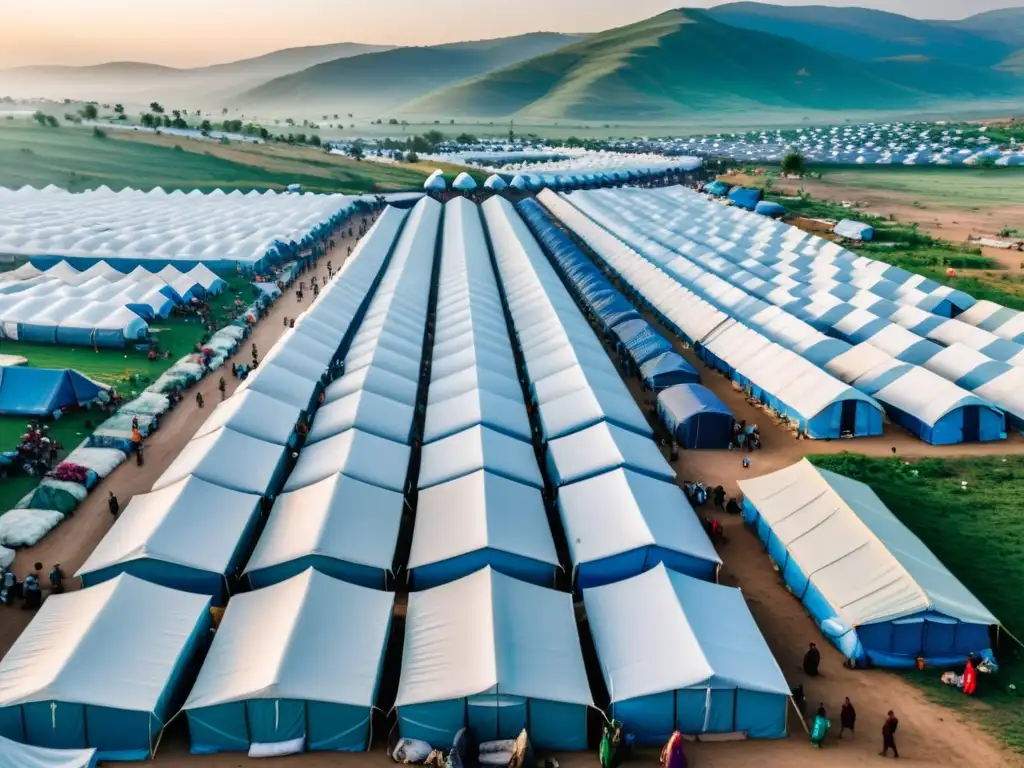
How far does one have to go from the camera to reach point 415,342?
1238 inches

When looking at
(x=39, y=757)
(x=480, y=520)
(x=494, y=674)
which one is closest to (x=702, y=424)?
(x=480, y=520)

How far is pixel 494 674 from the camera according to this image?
514 inches

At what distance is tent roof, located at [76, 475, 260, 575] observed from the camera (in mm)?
16672

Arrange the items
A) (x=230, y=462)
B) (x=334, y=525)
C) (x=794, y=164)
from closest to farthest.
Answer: (x=334, y=525) → (x=230, y=462) → (x=794, y=164)

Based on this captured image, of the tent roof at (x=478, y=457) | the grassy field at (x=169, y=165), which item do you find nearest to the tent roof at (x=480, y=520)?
the tent roof at (x=478, y=457)

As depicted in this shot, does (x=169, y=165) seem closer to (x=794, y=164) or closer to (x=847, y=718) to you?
(x=794, y=164)

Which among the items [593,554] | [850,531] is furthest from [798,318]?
[593,554]

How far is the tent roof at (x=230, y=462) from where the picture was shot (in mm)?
19781

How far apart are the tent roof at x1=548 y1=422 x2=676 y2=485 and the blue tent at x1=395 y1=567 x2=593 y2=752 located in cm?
610

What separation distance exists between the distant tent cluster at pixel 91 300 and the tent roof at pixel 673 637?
26.3 meters

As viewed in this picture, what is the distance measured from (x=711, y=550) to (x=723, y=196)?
7141cm

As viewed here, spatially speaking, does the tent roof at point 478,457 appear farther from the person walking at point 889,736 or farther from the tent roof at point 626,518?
the person walking at point 889,736

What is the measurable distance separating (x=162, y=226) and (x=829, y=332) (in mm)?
45237

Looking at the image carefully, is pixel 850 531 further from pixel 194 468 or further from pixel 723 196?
pixel 723 196
